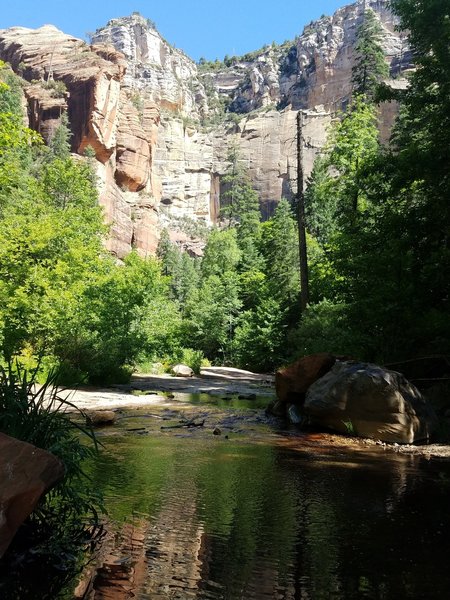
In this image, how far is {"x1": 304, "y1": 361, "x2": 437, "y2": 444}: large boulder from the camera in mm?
9688

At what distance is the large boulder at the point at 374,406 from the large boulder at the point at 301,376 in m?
1.39

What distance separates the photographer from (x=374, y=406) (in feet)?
32.5

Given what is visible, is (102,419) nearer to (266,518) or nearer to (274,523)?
(266,518)

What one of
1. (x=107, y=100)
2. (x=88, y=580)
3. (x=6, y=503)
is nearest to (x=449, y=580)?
(x=88, y=580)

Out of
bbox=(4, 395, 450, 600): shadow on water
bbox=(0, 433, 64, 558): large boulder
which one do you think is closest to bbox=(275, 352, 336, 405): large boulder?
bbox=(4, 395, 450, 600): shadow on water

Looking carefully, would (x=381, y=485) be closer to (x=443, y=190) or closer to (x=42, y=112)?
(x=443, y=190)

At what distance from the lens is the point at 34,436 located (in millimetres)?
4152

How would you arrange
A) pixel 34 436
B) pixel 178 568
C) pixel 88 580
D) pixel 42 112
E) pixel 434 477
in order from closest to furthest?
pixel 88 580
pixel 178 568
pixel 34 436
pixel 434 477
pixel 42 112

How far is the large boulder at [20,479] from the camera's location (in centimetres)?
326

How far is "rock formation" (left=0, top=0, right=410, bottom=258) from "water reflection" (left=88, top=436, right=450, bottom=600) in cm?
5102

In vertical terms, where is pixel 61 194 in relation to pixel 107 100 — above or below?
below

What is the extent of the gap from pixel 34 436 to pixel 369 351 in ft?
37.9

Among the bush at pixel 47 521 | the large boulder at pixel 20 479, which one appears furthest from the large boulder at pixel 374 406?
the large boulder at pixel 20 479

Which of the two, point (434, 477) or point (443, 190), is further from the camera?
point (443, 190)
